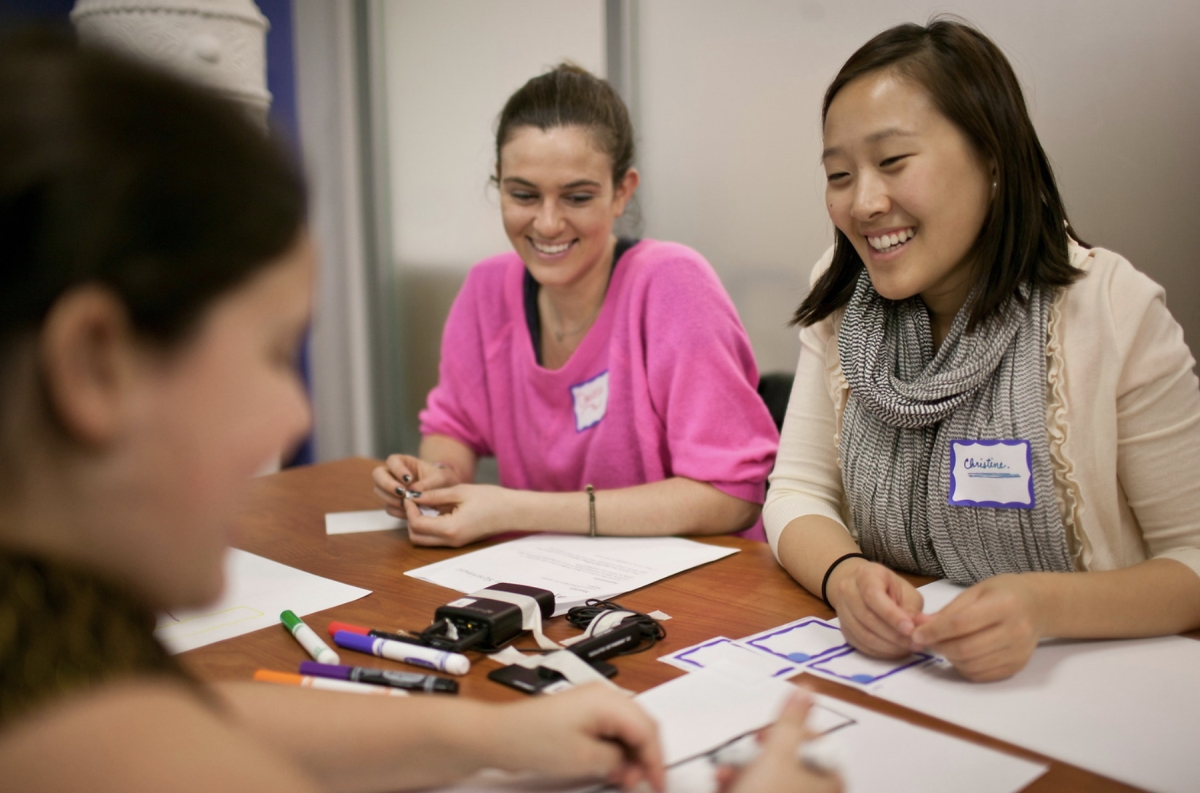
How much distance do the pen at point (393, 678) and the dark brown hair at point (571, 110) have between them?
120 cm

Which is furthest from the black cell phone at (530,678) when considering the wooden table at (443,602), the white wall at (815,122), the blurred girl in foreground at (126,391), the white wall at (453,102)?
the white wall at (453,102)

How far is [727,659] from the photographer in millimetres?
1012

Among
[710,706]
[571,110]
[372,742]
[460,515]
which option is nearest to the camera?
[372,742]

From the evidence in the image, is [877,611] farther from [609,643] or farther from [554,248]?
[554,248]

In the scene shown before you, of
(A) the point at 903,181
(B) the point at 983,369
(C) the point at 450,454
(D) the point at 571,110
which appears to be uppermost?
(D) the point at 571,110

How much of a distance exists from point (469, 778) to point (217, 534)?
0.38m

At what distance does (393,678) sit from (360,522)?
2.46 feet

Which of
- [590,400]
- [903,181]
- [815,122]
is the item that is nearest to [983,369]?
[903,181]

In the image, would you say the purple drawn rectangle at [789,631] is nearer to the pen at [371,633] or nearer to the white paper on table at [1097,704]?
the white paper on table at [1097,704]

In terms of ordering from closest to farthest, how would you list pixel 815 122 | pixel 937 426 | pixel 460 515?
pixel 937 426 → pixel 460 515 → pixel 815 122

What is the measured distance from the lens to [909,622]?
98cm

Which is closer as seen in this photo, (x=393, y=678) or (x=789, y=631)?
(x=393, y=678)

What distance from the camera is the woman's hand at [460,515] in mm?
1489

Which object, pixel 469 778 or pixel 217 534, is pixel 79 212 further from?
pixel 469 778
